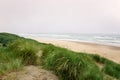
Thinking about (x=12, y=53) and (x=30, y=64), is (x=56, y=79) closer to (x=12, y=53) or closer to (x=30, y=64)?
(x=30, y=64)

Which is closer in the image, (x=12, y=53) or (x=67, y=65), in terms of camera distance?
(x=67, y=65)

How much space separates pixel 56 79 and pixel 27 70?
73 cm

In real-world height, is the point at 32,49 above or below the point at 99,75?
above

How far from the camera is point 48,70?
6.04m

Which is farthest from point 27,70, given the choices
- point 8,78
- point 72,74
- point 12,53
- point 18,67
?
point 12,53

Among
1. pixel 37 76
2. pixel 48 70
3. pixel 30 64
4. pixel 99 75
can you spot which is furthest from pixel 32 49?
pixel 99 75

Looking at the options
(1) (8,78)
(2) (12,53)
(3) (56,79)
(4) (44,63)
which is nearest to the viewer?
(1) (8,78)

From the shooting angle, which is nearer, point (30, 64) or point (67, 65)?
point (67, 65)

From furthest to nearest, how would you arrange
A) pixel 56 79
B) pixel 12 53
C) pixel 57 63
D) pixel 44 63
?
pixel 12 53 < pixel 44 63 < pixel 57 63 < pixel 56 79

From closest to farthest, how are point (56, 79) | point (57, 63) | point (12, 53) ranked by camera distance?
point (56, 79) < point (57, 63) < point (12, 53)

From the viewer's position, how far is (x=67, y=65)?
5.68m

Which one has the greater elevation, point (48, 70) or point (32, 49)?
point (32, 49)

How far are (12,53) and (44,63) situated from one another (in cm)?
115

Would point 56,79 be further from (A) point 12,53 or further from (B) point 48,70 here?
(A) point 12,53
